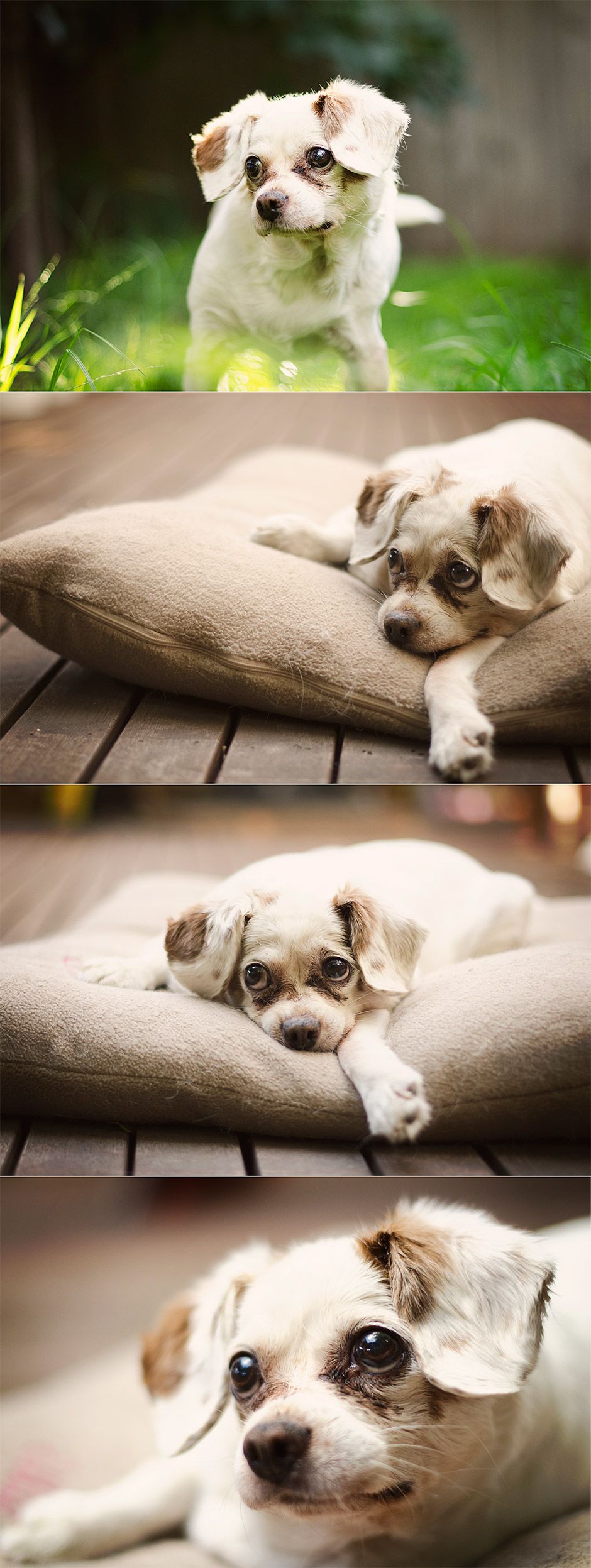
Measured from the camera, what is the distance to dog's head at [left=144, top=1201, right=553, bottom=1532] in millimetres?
850

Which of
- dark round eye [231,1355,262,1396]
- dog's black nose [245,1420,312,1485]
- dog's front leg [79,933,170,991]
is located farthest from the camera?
dog's front leg [79,933,170,991]

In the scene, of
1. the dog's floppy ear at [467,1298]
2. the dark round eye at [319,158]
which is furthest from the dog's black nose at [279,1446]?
the dark round eye at [319,158]

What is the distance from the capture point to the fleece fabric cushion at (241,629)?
909 mm

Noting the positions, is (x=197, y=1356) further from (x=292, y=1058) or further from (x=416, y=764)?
(x=416, y=764)

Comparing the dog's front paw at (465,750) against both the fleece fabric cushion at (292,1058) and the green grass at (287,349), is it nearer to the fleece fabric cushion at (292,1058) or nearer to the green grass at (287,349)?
the fleece fabric cushion at (292,1058)

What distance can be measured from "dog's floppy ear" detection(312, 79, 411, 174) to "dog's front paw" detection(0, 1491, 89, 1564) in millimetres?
1330

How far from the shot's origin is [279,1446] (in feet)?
2.76

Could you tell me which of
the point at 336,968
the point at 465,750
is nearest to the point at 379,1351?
the point at 336,968

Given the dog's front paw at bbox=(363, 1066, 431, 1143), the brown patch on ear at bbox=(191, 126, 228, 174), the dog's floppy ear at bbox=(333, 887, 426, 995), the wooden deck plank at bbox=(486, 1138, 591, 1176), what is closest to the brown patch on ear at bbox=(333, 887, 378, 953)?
the dog's floppy ear at bbox=(333, 887, 426, 995)

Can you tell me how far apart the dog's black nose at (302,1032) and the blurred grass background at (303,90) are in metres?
0.62

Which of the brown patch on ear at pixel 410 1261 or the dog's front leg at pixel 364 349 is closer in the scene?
the brown patch on ear at pixel 410 1261

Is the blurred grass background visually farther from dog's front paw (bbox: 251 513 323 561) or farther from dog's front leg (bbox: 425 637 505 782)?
dog's front leg (bbox: 425 637 505 782)

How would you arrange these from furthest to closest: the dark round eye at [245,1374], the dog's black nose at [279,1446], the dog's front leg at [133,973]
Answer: the dog's front leg at [133,973] < the dark round eye at [245,1374] < the dog's black nose at [279,1446]

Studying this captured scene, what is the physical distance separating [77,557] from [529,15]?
0.78m
